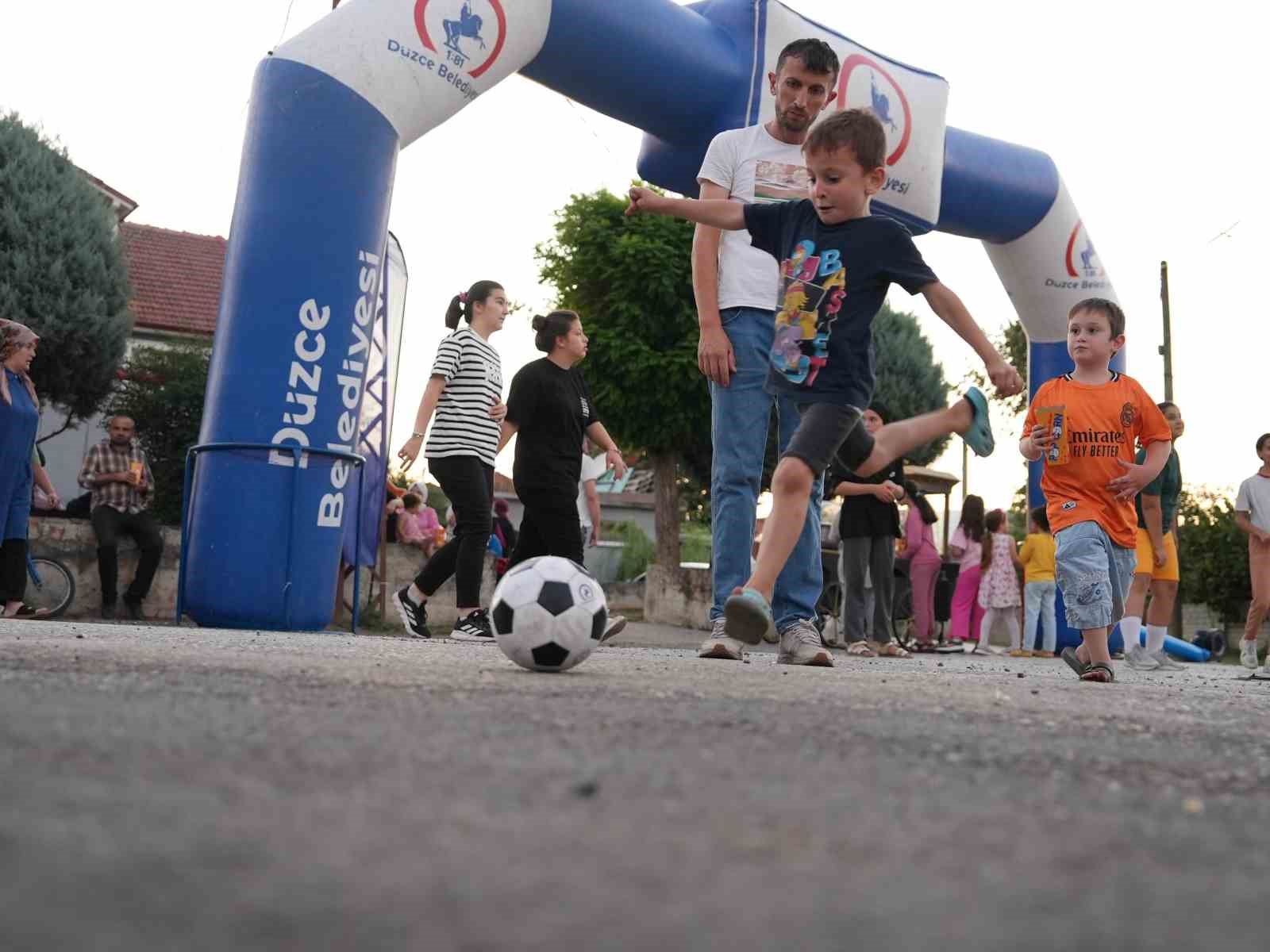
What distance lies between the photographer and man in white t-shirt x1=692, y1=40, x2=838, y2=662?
16.1 ft

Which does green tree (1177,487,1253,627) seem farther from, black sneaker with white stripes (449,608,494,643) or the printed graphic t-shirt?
the printed graphic t-shirt

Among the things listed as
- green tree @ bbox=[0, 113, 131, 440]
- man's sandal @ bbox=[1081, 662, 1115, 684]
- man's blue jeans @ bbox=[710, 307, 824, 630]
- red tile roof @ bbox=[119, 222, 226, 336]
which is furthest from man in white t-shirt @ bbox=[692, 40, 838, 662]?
red tile roof @ bbox=[119, 222, 226, 336]

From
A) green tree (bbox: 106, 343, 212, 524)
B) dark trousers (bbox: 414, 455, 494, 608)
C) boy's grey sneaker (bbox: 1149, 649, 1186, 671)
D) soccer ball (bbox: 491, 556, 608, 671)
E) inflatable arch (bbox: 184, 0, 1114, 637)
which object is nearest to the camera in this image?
soccer ball (bbox: 491, 556, 608, 671)

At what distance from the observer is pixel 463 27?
782 centimetres

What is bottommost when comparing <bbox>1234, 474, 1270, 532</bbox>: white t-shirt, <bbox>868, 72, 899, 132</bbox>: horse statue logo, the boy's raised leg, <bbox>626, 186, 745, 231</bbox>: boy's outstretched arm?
the boy's raised leg

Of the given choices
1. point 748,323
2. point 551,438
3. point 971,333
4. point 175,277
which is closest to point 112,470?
point 551,438

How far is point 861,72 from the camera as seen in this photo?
9.55 metres

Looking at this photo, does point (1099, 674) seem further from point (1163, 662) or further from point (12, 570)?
point (12, 570)

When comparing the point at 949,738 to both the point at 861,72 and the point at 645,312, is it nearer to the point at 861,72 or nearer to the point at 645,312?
the point at 861,72

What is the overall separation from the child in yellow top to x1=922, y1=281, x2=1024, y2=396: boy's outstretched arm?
24.8 feet

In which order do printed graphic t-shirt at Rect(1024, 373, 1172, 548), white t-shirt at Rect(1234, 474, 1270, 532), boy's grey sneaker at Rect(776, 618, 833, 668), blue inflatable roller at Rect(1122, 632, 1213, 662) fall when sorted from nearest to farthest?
boy's grey sneaker at Rect(776, 618, 833, 668)
printed graphic t-shirt at Rect(1024, 373, 1172, 548)
white t-shirt at Rect(1234, 474, 1270, 532)
blue inflatable roller at Rect(1122, 632, 1213, 662)

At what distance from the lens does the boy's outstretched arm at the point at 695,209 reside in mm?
4309

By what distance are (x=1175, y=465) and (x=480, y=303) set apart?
4.57 meters

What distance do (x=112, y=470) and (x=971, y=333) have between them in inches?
257
